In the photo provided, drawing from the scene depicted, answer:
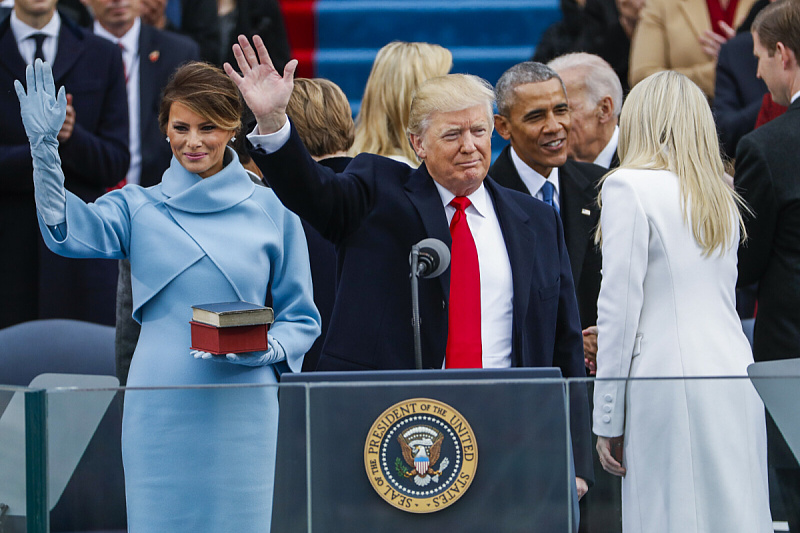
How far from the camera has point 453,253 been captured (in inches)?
105

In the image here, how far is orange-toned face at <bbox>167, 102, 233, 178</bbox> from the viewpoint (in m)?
2.70

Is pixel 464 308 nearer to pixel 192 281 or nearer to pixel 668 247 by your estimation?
pixel 668 247

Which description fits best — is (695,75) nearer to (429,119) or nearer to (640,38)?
(640,38)

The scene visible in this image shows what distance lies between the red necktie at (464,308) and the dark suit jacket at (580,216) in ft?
2.94

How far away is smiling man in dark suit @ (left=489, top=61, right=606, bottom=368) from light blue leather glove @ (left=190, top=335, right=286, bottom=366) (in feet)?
4.11

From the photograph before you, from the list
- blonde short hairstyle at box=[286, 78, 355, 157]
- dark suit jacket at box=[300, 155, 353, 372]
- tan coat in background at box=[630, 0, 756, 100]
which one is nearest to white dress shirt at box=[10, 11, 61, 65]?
blonde short hairstyle at box=[286, 78, 355, 157]

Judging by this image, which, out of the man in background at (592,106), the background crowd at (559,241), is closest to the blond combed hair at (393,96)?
the background crowd at (559,241)

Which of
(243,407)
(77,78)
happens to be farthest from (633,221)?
(77,78)

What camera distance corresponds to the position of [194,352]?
2.41 meters

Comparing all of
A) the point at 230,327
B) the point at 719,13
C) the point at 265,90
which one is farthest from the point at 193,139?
the point at 719,13

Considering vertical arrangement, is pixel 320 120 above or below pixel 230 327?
above

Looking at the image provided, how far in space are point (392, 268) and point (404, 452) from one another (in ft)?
2.43

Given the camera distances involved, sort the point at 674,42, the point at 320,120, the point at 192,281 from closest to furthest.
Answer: the point at 192,281, the point at 320,120, the point at 674,42

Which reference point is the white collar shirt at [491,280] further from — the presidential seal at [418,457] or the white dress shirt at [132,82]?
the white dress shirt at [132,82]
